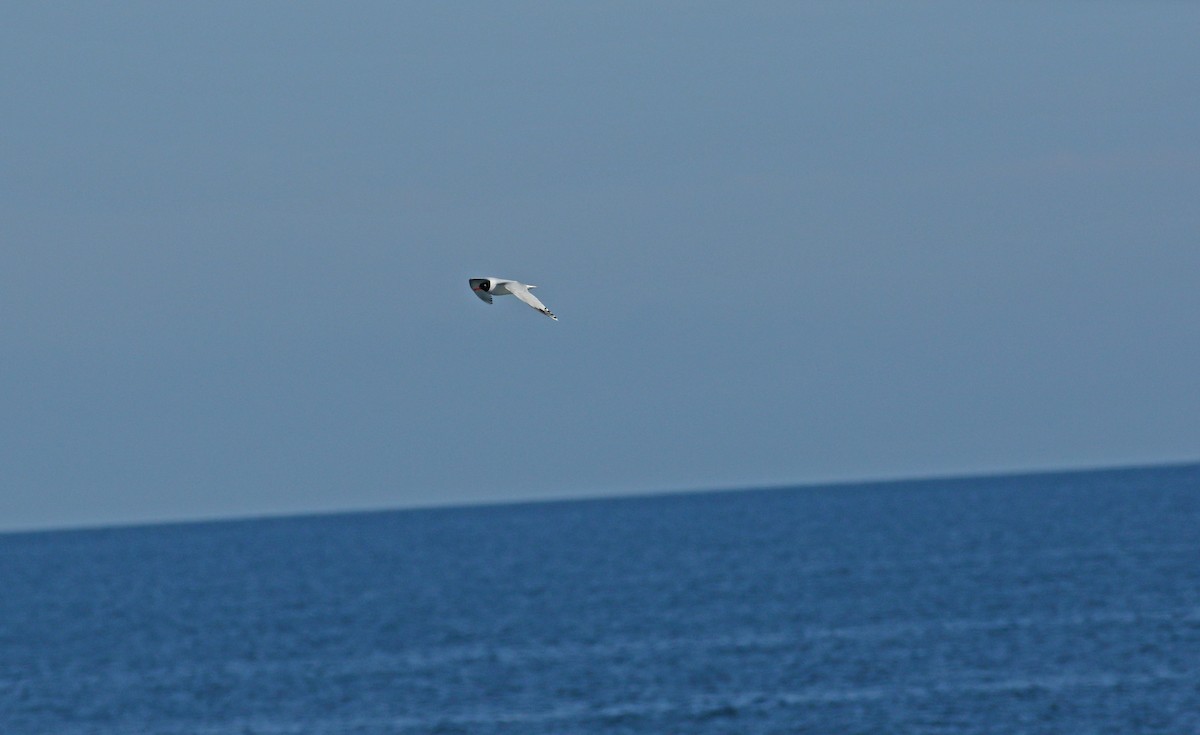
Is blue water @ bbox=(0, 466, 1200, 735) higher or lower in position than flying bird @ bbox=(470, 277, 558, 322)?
lower

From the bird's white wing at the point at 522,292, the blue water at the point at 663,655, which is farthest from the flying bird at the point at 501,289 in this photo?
the blue water at the point at 663,655

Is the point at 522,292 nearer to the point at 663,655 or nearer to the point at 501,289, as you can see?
the point at 501,289

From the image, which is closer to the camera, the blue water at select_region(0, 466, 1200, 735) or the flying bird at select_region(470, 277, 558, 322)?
the flying bird at select_region(470, 277, 558, 322)

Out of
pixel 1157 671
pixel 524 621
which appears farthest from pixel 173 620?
pixel 1157 671

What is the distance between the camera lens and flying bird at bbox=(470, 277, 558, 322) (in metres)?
16.1

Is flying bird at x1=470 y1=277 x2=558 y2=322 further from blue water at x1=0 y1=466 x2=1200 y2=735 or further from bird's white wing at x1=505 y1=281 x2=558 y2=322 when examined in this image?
blue water at x1=0 y1=466 x2=1200 y2=735

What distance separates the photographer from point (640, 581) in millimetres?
163750

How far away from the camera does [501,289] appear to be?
16344 mm

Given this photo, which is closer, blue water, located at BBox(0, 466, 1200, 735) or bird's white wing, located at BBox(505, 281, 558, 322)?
bird's white wing, located at BBox(505, 281, 558, 322)

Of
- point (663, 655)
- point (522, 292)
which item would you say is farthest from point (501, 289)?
point (663, 655)

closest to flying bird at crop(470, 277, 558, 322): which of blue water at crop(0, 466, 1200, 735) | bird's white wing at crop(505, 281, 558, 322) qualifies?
bird's white wing at crop(505, 281, 558, 322)

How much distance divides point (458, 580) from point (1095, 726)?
119 metres

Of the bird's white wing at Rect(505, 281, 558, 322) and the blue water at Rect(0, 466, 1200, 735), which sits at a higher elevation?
the bird's white wing at Rect(505, 281, 558, 322)

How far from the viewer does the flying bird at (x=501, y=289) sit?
1606cm
